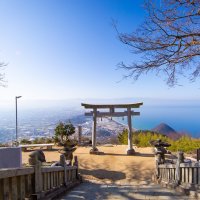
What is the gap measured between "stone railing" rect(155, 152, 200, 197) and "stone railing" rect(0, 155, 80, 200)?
2.91 m

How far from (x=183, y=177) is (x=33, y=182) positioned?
389 cm

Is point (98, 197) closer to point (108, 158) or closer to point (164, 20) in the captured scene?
point (164, 20)

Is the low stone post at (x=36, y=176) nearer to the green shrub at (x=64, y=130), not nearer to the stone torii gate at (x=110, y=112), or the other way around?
the stone torii gate at (x=110, y=112)

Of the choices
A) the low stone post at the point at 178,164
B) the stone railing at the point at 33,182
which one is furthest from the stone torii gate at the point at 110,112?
the stone railing at the point at 33,182

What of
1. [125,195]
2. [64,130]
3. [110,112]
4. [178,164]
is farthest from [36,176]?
[64,130]

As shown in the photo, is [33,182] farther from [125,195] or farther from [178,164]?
[178,164]

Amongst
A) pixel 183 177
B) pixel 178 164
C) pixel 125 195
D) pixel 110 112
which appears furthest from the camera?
pixel 110 112

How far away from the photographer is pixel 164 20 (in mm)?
6574

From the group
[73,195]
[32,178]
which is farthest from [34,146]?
[32,178]

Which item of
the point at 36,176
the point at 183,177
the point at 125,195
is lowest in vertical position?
the point at 125,195

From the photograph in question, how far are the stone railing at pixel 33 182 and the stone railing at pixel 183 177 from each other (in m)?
2.91

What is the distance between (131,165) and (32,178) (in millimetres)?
8804

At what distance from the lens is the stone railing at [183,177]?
692 centimetres

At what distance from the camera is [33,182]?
18.5ft
